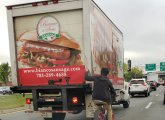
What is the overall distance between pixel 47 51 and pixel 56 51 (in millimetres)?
297

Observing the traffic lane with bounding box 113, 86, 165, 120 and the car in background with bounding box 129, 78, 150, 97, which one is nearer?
the traffic lane with bounding box 113, 86, 165, 120

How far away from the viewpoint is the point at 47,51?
11297mm

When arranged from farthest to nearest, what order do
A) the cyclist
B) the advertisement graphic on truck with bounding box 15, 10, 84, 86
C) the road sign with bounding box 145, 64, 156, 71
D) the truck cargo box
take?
the road sign with bounding box 145, 64, 156, 71, the advertisement graphic on truck with bounding box 15, 10, 84, 86, the truck cargo box, the cyclist

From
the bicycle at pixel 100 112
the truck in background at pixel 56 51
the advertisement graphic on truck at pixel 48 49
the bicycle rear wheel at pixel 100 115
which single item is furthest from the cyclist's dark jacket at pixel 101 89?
the advertisement graphic on truck at pixel 48 49

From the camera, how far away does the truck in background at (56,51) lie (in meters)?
10.8

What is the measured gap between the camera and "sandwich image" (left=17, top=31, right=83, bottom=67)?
36.0ft

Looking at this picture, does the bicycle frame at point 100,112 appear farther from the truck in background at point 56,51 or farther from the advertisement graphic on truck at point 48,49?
the advertisement graphic on truck at point 48,49

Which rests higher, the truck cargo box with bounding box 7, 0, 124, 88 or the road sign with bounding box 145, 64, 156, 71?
the truck cargo box with bounding box 7, 0, 124, 88

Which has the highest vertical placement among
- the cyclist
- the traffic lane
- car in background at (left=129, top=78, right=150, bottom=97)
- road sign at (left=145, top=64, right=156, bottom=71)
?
the cyclist

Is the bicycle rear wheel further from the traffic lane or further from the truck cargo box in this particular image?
the traffic lane

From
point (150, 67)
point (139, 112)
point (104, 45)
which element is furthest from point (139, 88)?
point (150, 67)

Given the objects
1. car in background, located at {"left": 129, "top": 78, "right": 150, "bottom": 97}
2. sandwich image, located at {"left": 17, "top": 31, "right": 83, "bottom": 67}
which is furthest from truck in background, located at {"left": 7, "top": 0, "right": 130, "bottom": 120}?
car in background, located at {"left": 129, "top": 78, "right": 150, "bottom": 97}

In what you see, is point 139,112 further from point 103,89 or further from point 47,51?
point 103,89

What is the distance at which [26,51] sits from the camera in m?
11.6
